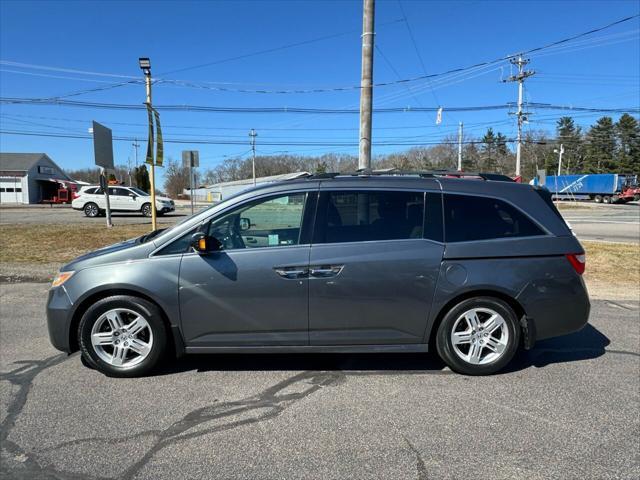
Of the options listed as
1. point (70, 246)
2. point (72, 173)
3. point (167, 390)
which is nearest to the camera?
point (167, 390)

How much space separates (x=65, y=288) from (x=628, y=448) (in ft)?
14.6

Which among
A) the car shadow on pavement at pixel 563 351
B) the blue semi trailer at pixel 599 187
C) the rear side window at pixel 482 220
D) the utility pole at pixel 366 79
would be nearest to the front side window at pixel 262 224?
the rear side window at pixel 482 220

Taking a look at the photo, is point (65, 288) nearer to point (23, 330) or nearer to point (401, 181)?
point (23, 330)

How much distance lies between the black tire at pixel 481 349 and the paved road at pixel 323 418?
0.43 feet

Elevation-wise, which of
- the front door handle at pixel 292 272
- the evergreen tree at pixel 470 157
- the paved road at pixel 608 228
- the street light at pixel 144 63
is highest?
the evergreen tree at pixel 470 157

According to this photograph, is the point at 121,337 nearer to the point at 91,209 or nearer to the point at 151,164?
the point at 151,164

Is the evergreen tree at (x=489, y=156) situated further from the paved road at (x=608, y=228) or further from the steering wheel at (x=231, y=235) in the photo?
the steering wheel at (x=231, y=235)

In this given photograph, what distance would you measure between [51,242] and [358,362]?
1160 cm

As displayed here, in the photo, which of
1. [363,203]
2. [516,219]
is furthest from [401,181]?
[516,219]

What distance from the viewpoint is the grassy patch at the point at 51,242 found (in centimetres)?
1029

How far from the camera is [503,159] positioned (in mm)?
99812

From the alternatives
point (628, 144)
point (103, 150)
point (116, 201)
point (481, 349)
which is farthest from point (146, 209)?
point (628, 144)

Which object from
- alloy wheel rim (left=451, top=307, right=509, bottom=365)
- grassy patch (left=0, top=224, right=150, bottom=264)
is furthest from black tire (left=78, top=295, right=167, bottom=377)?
grassy patch (left=0, top=224, right=150, bottom=264)

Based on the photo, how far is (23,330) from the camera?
205 inches
